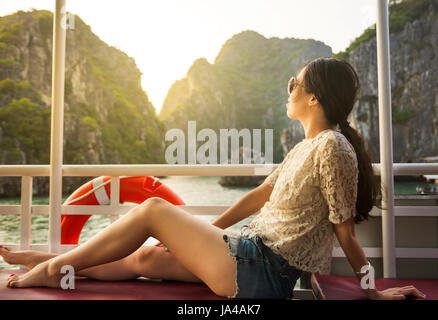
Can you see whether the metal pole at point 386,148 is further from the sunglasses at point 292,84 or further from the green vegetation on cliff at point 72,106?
the green vegetation on cliff at point 72,106

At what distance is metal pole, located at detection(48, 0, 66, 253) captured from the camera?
163cm

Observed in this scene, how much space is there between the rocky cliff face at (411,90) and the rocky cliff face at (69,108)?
2497 centimetres

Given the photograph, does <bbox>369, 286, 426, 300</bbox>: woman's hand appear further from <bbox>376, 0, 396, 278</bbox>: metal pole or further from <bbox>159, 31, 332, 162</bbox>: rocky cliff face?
<bbox>159, 31, 332, 162</bbox>: rocky cliff face

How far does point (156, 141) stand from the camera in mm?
31891

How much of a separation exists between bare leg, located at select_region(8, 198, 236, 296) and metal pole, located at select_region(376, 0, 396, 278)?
0.87 metres

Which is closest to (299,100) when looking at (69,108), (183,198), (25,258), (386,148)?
(386,148)

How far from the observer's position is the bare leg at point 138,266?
1.27 m

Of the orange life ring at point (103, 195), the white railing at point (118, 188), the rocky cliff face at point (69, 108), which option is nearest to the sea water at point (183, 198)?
the rocky cliff face at point (69, 108)

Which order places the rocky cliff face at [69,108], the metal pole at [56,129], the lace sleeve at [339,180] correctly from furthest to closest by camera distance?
the rocky cliff face at [69,108], the metal pole at [56,129], the lace sleeve at [339,180]

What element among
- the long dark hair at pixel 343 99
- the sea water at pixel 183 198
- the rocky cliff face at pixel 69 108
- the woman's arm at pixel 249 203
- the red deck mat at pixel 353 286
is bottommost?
the sea water at pixel 183 198

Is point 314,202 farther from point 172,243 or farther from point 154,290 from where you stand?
point 154,290

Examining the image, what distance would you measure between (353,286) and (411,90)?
1801 inches

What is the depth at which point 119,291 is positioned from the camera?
3.88ft
